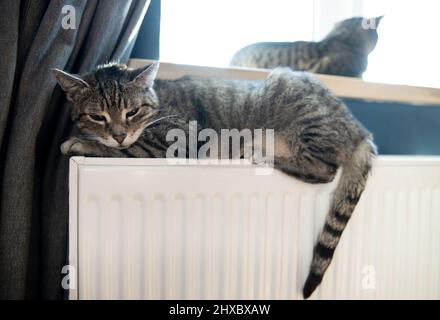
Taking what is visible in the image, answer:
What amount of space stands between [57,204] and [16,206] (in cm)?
9

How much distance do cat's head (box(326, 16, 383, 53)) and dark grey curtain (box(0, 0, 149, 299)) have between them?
2.54 feet

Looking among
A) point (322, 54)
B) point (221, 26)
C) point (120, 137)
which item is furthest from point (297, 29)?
point (120, 137)

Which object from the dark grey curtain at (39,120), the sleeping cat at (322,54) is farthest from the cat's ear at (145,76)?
the sleeping cat at (322,54)

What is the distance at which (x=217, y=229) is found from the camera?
80cm

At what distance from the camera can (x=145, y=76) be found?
0.87 m

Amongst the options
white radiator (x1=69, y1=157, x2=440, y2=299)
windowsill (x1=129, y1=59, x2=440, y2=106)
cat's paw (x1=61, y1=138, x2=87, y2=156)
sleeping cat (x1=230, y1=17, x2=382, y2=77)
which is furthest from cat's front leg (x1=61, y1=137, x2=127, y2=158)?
sleeping cat (x1=230, y1=17, x2=382, y2=77)

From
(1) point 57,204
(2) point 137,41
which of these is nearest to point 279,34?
(2) point 137,41

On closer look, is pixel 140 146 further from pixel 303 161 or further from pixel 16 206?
pixel 303 161

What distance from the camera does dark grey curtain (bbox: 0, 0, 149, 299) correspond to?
78cm

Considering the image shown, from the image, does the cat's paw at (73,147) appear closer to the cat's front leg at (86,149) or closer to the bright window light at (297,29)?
the cat's front leg at (86,149)

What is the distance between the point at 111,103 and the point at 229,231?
428 millimetres

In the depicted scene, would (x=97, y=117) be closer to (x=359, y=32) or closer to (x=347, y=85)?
(x=347, y=85)

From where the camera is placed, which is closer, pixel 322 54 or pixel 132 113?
pixel 132 113

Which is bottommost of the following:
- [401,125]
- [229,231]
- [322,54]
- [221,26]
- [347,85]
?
[229,231]
